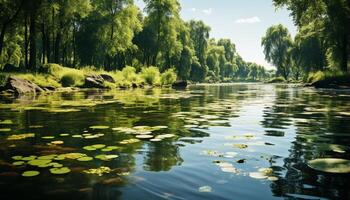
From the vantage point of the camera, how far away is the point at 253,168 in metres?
5.32

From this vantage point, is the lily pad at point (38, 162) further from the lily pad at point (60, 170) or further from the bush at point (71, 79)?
the bush at point (71, 79)

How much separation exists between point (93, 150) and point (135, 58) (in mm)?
71474

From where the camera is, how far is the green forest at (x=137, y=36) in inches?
1356

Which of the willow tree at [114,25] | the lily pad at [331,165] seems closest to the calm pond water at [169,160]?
the lily pad at [331,165]

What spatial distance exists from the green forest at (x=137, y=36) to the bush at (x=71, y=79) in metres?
1.34

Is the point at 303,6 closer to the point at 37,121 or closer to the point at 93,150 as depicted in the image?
the point at 37,121

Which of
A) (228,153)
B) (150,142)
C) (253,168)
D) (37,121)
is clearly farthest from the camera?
(37,121)

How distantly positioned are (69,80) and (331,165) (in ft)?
108

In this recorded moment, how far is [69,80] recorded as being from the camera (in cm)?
3516

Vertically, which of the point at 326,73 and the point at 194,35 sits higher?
the point at 194,35

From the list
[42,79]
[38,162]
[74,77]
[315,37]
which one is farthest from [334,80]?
[38,162]

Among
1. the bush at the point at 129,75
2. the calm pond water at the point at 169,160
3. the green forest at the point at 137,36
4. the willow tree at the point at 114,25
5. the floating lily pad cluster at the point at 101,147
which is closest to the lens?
the calm pond water at the point at 169,160

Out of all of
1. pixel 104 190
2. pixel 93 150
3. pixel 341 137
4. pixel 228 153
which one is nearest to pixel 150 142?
pixel 93 150

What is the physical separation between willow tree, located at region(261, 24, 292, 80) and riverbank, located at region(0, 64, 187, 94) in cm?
5311
